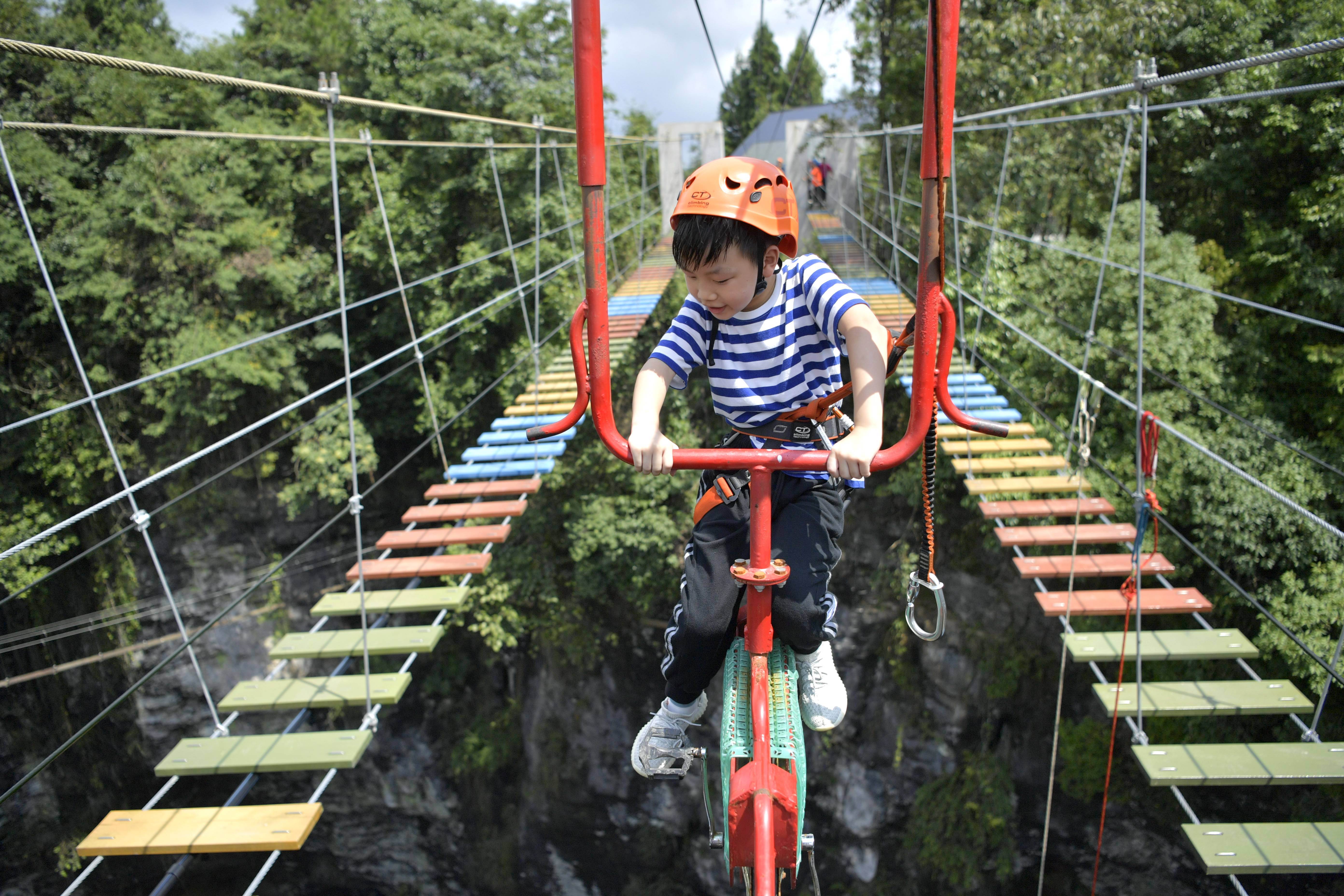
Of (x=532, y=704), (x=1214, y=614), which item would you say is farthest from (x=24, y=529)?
(x=1214, y=614)

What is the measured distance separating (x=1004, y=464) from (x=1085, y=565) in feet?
2.36

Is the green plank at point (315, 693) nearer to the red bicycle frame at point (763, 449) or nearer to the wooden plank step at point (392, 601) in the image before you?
the wooden plank step at point (392, 601)

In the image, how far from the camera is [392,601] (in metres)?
3.27

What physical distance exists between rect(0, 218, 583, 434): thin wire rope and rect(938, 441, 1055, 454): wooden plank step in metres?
2.10

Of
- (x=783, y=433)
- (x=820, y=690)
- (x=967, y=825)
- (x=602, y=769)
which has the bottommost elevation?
(x=602, y=769)

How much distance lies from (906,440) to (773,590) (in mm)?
331

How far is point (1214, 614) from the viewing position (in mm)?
4750

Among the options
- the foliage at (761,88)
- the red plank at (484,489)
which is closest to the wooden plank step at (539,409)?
the red plank at (484,489)

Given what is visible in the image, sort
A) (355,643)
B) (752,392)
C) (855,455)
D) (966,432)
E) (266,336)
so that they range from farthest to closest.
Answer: (966,432) → (355,643) → (266,336) → (752,392) → (855,455)

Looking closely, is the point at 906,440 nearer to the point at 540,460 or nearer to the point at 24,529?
the point at 540,460

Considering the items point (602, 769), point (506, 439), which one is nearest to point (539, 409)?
point (506, 439)

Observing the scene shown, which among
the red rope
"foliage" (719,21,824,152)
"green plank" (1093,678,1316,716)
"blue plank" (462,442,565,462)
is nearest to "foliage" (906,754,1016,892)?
the red rope

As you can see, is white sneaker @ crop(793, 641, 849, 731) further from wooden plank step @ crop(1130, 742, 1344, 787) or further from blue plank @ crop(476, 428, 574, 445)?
blue plank @ crop(476, 428, 574, 445)

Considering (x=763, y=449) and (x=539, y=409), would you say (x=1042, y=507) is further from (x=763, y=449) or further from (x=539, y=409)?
(x=763, y=449)
